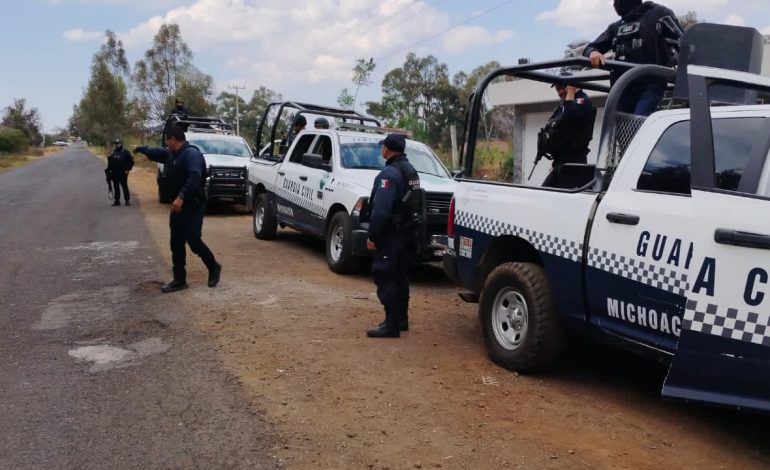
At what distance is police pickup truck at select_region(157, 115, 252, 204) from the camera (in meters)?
15.2

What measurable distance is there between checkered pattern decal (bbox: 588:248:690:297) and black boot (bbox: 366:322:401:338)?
7.03 feet

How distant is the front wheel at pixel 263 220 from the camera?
37.8ft

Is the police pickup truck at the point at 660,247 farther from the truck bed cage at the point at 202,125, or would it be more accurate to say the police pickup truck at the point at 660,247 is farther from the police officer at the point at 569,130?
the truck bed cage at the point at 202,125

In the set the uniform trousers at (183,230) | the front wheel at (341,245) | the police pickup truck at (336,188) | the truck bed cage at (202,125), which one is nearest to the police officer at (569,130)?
the police pickup truck at (336,188)

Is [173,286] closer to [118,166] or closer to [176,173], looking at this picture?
[176,173]

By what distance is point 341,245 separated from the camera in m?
8.75

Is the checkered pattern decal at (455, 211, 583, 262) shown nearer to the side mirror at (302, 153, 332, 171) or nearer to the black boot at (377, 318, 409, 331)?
the black boot at (377, 318, 409, 331)

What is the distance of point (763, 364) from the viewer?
334 centimetres

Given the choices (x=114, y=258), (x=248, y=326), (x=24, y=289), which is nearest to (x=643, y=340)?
(x=248, y=326)

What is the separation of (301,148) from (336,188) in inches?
76.3

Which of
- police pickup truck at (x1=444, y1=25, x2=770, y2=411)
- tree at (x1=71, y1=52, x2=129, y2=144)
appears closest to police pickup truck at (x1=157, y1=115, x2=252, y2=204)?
police pickup truck at (x1=444, y1=25, x2=770, y2=411)

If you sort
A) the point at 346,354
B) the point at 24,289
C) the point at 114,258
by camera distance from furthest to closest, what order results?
the point at 114,258, the point at 24,289, the point at 346,354

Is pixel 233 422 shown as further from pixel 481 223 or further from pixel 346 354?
pixel 481 223

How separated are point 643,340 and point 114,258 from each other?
25.5 ft
